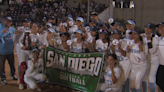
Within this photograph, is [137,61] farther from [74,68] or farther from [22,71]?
[22,71]

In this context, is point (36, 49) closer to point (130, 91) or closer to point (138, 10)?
point (130, 91)

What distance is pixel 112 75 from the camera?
4.06 m

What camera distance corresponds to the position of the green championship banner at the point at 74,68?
14.4 ft

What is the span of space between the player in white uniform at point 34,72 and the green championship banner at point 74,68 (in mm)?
197

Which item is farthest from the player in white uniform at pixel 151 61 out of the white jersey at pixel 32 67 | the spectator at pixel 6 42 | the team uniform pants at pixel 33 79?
the spectator at pixel 6 42

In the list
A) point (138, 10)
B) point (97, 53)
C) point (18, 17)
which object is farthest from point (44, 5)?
point (97, 53)

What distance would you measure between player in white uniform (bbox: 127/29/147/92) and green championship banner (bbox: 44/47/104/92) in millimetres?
701

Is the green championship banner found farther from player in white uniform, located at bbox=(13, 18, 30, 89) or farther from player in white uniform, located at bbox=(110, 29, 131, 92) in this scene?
player in white uniform, located at bbox=(13, 18, 30, 89)

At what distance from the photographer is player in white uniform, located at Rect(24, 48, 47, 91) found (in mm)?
5000

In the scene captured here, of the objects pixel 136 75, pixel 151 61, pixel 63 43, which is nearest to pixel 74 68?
pixel 63 43

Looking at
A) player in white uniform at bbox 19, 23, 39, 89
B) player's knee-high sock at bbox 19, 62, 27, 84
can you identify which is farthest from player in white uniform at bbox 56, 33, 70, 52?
player's knee-high sock at bbox 19, 62, 27, 84

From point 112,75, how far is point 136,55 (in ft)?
2.33

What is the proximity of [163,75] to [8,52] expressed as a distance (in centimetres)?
461

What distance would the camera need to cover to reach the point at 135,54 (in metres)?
4.15
